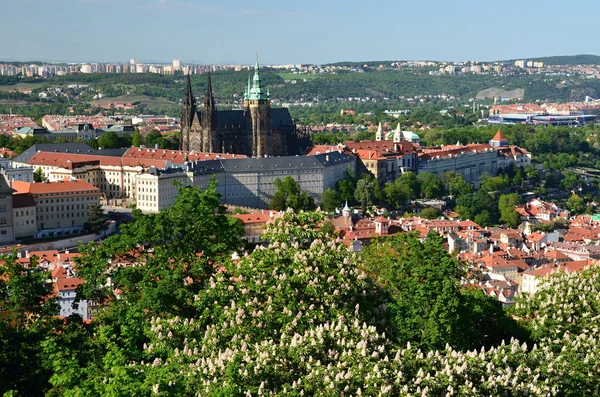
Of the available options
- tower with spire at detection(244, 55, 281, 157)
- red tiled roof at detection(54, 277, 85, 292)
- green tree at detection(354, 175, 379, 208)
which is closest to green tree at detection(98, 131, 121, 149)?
tower with spire at detection(244, 55, 281, 157)

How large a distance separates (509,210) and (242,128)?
2776 cm

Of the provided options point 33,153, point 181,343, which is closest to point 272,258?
point 181,343

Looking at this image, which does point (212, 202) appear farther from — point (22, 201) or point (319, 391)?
point (22, 201)

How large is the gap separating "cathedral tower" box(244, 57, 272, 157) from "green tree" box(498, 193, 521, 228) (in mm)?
22983

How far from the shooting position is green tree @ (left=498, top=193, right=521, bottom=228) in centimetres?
8512

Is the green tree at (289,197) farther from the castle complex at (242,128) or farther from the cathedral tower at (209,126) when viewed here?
the castle complex at (242,128)

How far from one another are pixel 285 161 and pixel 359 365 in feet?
242

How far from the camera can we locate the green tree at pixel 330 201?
281 ft

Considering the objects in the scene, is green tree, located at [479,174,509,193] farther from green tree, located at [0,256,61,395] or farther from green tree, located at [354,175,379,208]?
green tree, located at [0,256,61,395]

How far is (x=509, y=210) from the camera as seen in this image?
87500mm

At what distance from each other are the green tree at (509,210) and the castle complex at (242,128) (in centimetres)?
2313

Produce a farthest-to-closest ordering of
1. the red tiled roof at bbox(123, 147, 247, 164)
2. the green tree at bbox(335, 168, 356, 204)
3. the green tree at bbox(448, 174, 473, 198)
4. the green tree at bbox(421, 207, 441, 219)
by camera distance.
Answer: the green tree at bbox(448, 174, 473, 198), the green tree at bbox(335, 168, 356, 204), the red tiled roof at bbox(123, 147, 247, 164), the green tree at bbox(421, 207, 441, 219)

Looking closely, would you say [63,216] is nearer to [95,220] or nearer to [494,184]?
[95,220]

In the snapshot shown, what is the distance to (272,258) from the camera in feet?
80.7
